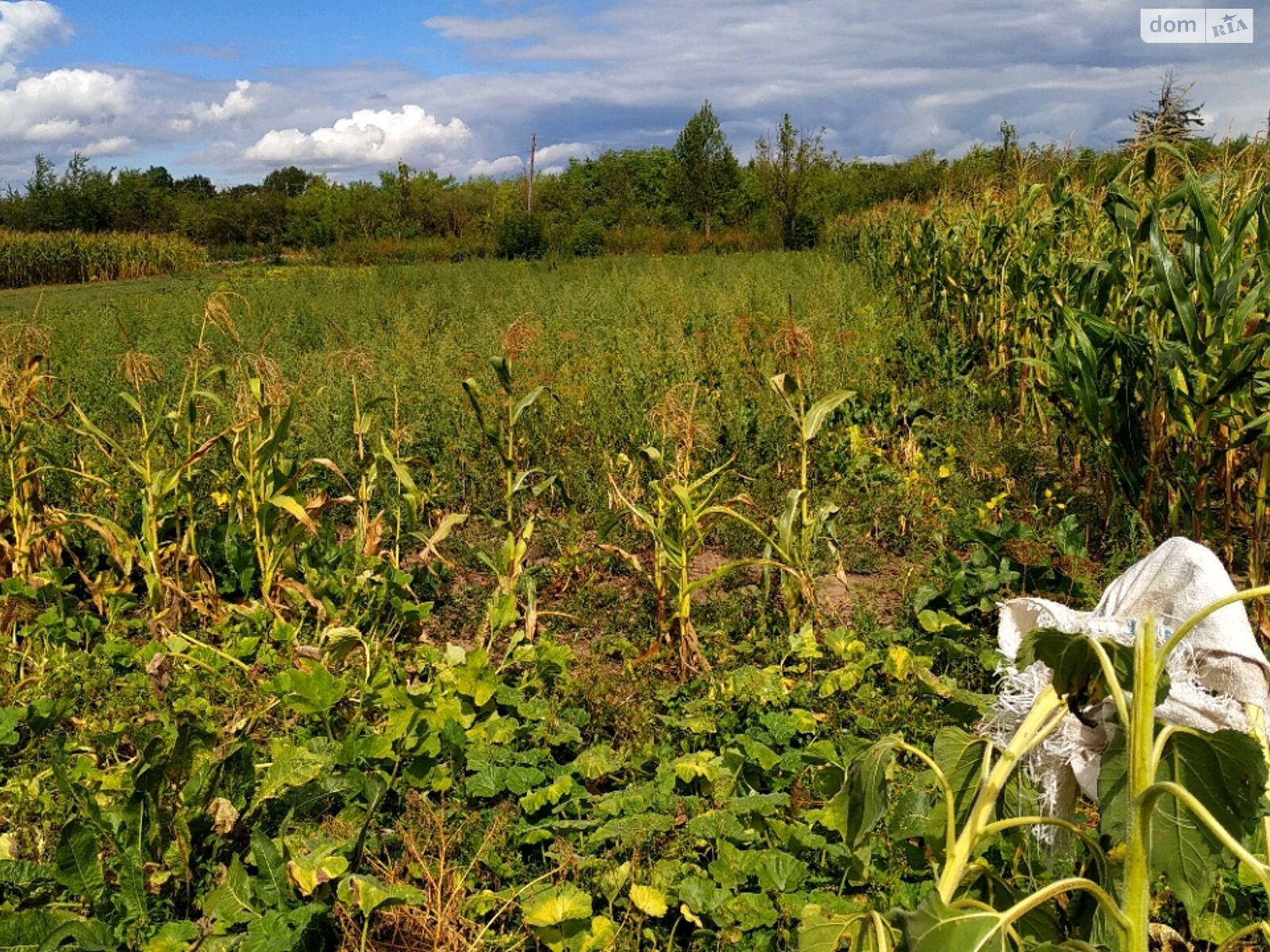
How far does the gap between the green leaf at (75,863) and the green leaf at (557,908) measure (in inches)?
38.1

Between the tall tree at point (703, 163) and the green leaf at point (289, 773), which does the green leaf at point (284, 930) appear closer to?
the green leaf at point (289, 773)

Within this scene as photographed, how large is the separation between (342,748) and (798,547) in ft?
6.00

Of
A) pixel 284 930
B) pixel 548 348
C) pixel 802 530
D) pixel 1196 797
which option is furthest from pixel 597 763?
pixel 548 348

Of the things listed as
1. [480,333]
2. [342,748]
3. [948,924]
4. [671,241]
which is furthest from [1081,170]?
[671,241]

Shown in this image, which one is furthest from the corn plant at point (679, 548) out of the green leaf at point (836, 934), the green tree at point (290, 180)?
the green tree at point (290, 180)

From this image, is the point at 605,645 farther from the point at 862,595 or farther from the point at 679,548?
the point at 862,595

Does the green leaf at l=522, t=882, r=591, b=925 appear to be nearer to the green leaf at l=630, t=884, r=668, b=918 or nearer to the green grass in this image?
the green leaf at l=630, t=884, r=668, b=918

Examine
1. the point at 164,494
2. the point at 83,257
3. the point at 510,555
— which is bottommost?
the point at 510,555

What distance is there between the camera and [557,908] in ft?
6.39

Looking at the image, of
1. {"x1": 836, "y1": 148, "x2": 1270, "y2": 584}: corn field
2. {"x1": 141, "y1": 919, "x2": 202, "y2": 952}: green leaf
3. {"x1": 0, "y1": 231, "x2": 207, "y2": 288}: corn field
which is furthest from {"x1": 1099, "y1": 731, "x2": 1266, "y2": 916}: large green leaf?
{"x1": 0, "y1": 231, "x2": 207, "y2": 288}: corn field

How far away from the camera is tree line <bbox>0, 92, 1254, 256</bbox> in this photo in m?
26.9

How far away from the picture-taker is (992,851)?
2.27 meters

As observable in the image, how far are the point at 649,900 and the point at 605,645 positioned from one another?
163 cm

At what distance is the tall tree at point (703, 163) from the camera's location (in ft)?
106
